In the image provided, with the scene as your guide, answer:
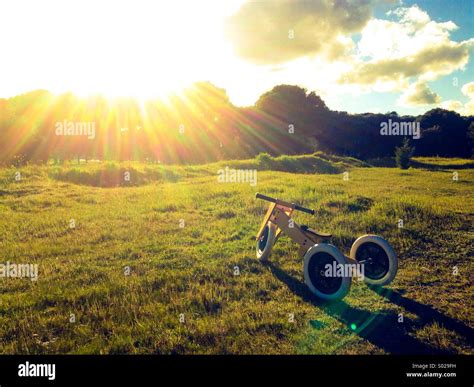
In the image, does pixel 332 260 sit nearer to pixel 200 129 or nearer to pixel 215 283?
pixel 215 283

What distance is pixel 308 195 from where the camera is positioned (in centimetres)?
1374

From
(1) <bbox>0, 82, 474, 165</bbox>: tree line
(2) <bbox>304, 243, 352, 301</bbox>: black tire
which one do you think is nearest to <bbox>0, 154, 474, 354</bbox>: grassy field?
(2) <bbox>304, 243, 352, 301</bbox>: black tire

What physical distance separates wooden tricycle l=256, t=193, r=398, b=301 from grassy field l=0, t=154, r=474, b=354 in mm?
282

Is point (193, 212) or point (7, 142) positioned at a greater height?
point (7, 142)

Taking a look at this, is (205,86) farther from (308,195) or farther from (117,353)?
(117,353)

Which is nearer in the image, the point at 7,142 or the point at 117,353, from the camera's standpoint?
the point at 117,353

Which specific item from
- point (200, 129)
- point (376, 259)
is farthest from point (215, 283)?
point (200, 129)

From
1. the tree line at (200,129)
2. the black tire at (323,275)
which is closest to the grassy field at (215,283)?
the black tire at (323,275)

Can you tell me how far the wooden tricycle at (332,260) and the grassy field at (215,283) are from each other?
282 mm

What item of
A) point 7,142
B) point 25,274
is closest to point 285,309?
point 25,274

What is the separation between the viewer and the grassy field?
184 inches

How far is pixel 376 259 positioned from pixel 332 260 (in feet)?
4.27

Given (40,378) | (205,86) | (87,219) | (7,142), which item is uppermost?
(205,86)

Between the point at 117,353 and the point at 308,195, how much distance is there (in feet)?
34.4
